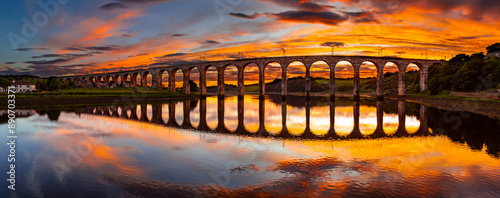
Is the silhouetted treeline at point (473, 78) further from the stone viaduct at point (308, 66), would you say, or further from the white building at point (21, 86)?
Answer: the white building at point (21, 86)

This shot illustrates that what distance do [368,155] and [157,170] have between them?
8.93 meters

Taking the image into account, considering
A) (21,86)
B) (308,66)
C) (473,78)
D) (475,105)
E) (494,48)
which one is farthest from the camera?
(21,86)

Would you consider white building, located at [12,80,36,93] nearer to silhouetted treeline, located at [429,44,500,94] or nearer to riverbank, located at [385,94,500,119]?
riverbank, located at [385,94,500,119]

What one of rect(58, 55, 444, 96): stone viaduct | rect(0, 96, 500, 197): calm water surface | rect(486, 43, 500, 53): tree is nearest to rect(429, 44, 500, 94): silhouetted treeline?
rect(58, 55, 444, 96): stone viaduct

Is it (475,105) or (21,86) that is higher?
(21,86)

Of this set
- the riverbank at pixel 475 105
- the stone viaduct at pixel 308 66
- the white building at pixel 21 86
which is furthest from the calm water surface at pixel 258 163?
the white building at pixel 21 86

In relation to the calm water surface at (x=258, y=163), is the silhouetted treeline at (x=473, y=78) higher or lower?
higher

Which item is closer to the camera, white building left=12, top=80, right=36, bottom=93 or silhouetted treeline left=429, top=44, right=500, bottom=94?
silhouetted treeline left=429, top=44, right=500, bottom=94

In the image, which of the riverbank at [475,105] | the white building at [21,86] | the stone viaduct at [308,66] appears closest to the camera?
the riverbank at [475,105]

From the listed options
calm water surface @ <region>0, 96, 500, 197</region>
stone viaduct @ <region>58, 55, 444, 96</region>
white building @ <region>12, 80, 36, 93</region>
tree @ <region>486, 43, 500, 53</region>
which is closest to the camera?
calm water surface @ <region>0, 96, 500, 197</region>

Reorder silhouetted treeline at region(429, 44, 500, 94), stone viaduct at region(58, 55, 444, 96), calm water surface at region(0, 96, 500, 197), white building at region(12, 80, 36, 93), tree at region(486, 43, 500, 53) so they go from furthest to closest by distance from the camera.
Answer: white building at region(12, 80, 36, 93), stone viaduct at region(58, 55, 444, 96), tree at region(486, 43, 500, 53), silhouetted treeline at region(429, 44, 500, 94), calm water surface at region(0, 96, 500, 197)

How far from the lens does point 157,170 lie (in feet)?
35.4

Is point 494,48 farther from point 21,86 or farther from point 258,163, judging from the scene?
point 21,86

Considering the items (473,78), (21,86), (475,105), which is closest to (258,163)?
(475,105)
